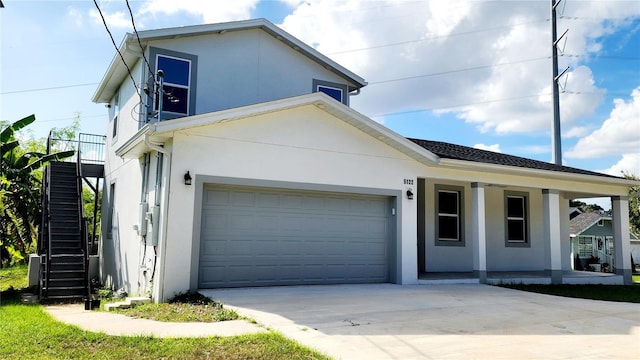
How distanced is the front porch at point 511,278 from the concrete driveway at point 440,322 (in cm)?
165

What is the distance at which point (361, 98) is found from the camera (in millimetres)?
17219

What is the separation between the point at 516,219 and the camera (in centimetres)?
1595

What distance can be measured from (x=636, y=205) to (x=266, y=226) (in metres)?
39.9

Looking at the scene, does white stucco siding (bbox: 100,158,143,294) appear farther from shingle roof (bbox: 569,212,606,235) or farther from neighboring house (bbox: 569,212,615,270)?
neighboring house (bbox: 569,212,615,270)

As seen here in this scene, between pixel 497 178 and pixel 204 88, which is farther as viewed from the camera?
pixel 497 178

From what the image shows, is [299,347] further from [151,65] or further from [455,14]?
[455,14]

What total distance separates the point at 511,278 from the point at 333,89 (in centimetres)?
783

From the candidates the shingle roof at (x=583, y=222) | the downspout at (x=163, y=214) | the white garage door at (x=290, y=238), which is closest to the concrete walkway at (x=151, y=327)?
the downspout at (x=163, y=214)

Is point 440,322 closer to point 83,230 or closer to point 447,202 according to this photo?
point 447,202

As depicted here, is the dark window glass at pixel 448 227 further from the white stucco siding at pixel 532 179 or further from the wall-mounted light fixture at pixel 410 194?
the wall-mounted light fixture at pixel 410 194

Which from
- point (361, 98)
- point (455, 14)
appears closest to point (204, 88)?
point (361, 98)

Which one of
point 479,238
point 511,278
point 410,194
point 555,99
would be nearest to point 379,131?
point 410,194

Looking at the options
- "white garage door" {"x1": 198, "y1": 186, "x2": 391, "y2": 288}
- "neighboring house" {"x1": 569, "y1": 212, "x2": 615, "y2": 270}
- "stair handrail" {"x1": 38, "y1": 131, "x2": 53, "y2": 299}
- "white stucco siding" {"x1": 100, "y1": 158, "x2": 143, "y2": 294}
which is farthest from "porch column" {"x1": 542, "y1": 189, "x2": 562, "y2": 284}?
"neighboring house" {"x1": 569, "y1": 212, "x2": 615, "y2": 270}

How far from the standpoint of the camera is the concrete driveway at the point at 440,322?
18.4ft
